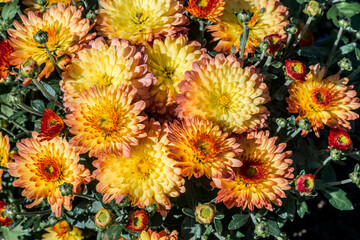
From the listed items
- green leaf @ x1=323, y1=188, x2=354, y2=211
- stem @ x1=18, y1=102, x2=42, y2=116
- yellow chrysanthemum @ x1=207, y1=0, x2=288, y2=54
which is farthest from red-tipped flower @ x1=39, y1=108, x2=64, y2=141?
green leaf @ x1=323, y1=188, x2=354, y2=211

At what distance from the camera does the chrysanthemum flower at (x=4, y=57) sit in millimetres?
2018

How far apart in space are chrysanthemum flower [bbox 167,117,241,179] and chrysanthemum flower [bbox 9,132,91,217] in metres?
0.50

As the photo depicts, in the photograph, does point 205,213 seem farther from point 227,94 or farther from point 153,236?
point 227,94

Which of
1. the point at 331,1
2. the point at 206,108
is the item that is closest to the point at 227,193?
the point at 206,108

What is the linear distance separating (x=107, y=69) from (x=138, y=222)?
78cm

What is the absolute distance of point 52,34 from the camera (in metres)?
1.93

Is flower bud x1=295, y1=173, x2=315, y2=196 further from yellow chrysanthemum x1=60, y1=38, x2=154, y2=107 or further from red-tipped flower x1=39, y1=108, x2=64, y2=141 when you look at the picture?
red-tipped flower x1=39, y1=108, x2=64, y2=141

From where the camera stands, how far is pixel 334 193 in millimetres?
2195

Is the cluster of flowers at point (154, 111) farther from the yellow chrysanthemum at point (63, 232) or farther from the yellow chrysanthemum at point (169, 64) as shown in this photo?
the yellow chrysanthemum at point (63, 232)

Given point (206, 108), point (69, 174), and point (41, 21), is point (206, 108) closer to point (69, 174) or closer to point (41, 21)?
point (69, 174)

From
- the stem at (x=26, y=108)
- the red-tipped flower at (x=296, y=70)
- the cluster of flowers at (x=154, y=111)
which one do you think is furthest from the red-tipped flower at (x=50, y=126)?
the red-tipped flower at (x=296, y=70)

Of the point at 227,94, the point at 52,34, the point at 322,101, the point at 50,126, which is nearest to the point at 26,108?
the point at 50,126

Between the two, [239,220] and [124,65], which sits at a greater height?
[124,65]

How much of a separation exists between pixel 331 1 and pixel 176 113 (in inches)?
73.4
